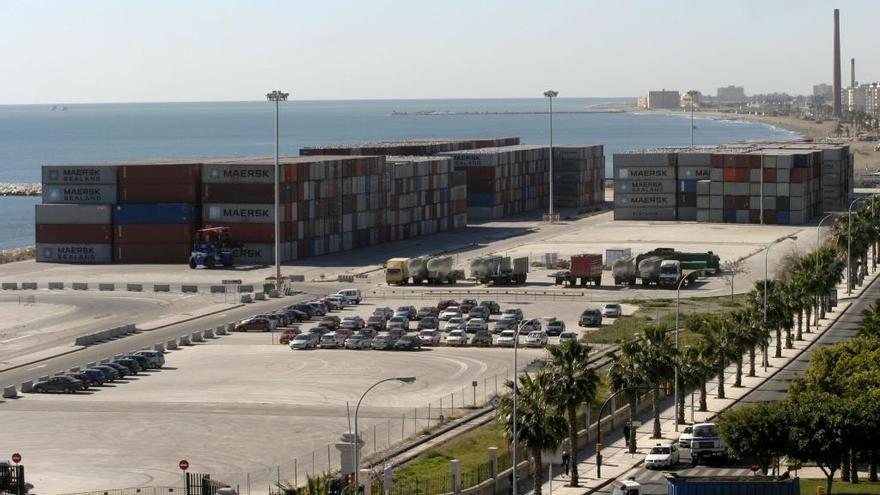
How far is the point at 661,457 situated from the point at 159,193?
3427 inches

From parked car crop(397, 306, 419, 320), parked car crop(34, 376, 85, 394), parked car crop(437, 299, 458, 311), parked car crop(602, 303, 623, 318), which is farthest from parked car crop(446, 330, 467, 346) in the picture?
parked car crop(34, 376, 85, 394)

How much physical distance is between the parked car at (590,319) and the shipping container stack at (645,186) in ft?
258

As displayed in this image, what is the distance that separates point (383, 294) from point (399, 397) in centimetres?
4228

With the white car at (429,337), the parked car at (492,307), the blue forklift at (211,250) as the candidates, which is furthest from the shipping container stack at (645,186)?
the white car at (429,337)

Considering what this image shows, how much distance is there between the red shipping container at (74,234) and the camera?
5527 inches

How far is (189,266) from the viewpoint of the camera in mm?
136250

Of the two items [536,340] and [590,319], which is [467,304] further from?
[536,340]

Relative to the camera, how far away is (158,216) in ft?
458

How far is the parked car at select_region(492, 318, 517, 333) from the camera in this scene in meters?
98.7

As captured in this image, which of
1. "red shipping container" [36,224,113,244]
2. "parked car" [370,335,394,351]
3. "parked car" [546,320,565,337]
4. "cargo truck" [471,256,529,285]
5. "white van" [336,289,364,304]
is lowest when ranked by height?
"parked car" [370,335,394,351]

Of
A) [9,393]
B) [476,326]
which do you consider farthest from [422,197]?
[9,393]

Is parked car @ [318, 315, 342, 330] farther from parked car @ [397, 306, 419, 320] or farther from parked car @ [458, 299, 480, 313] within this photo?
parked car @ [458, 299, 480, 313]

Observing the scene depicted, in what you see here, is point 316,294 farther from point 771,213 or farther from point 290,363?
point 771,213

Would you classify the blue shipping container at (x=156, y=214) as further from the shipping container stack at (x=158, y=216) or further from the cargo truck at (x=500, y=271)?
the cargo truck at (x=500, y=271)
